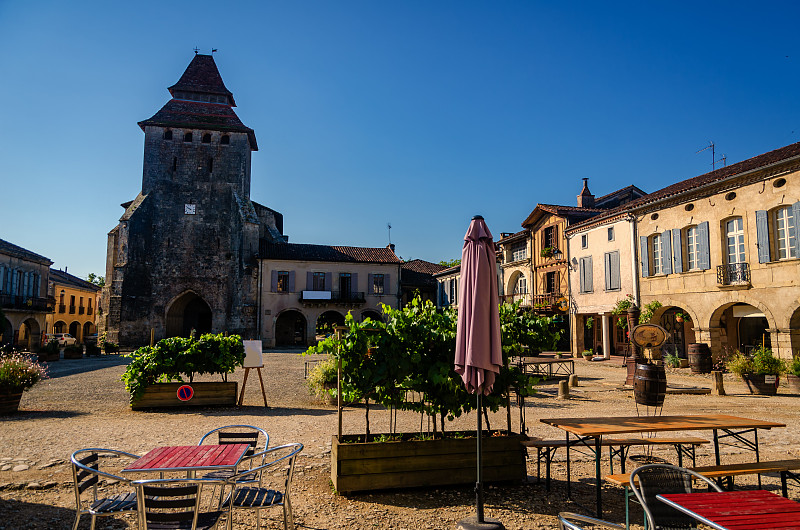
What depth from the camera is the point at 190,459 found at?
12.3 feet

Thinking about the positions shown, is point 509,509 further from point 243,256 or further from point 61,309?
point 61,309

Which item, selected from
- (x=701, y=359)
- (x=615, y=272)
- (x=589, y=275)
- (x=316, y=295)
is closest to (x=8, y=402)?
(x=701, y=359)

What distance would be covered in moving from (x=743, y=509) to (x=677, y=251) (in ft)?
59.1

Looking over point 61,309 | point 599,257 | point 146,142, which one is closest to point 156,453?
point 599,257

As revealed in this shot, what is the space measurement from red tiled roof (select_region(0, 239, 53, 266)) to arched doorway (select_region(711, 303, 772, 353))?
3565cm

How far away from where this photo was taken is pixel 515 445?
5.00m

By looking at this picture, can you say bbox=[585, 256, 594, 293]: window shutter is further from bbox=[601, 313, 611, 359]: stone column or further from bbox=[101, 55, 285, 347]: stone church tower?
bbox=[101, 55, 285, 347]: stone church tower

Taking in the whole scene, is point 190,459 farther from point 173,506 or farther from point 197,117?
point 197,117

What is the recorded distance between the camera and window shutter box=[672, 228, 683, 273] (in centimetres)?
1842

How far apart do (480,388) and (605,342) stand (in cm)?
2081

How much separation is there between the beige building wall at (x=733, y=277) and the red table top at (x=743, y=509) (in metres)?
15.2

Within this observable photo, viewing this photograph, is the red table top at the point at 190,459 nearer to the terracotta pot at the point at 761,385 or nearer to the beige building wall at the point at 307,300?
the terracotta pot at the point at 761,385

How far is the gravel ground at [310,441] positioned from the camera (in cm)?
436

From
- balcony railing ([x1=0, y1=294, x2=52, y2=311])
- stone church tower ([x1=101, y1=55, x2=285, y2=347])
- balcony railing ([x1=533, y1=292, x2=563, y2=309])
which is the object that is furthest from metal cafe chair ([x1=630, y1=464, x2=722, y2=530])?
balcony railing ([x1=0, y1=294, x2=52, y2=311])
